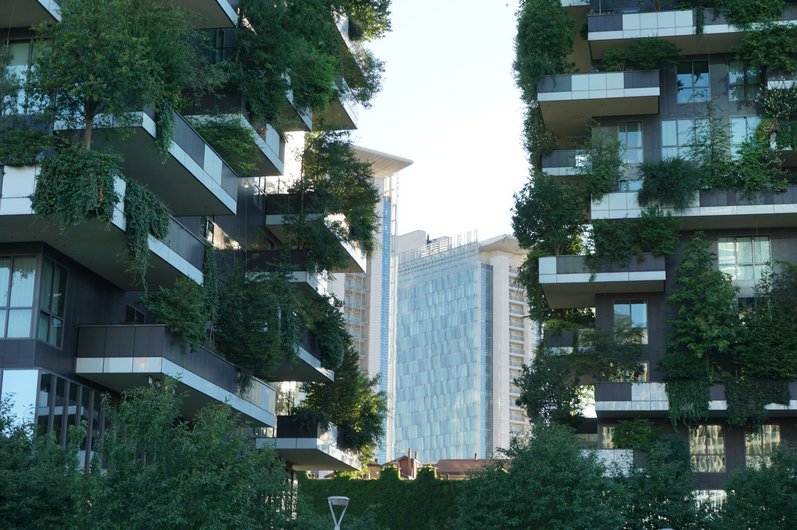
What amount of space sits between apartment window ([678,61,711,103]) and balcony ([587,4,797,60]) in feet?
1.87

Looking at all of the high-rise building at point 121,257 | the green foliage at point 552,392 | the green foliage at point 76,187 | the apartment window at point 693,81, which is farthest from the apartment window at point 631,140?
the green foliage at point 76,187

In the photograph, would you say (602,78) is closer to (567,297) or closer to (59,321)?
(567,297)

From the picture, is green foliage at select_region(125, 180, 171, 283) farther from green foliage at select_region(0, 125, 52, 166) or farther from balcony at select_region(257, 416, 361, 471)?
balcony at select_region(257, 416, 361, 471)

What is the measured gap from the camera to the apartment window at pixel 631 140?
184 ft

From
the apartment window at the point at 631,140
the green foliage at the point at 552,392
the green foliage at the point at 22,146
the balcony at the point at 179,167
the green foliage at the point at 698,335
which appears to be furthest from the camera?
the apartment window at the point at 631,140

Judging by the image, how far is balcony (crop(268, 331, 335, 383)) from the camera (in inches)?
2020

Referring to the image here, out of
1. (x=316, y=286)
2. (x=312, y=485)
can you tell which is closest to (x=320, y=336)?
(x=316, y=286)

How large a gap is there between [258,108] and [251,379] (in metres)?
9.78

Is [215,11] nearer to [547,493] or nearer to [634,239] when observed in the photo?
[547,493]

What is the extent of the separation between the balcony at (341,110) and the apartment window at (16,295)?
21.7m

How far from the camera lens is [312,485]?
193 ft

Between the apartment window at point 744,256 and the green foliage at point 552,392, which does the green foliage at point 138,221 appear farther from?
the apartment window at point 744,256

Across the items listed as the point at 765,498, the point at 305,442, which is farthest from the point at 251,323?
the point at 765,498

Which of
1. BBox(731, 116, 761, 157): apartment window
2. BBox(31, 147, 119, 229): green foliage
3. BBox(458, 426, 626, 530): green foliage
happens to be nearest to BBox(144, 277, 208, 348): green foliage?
BBox(31, 147, 119, 229): green foliage
